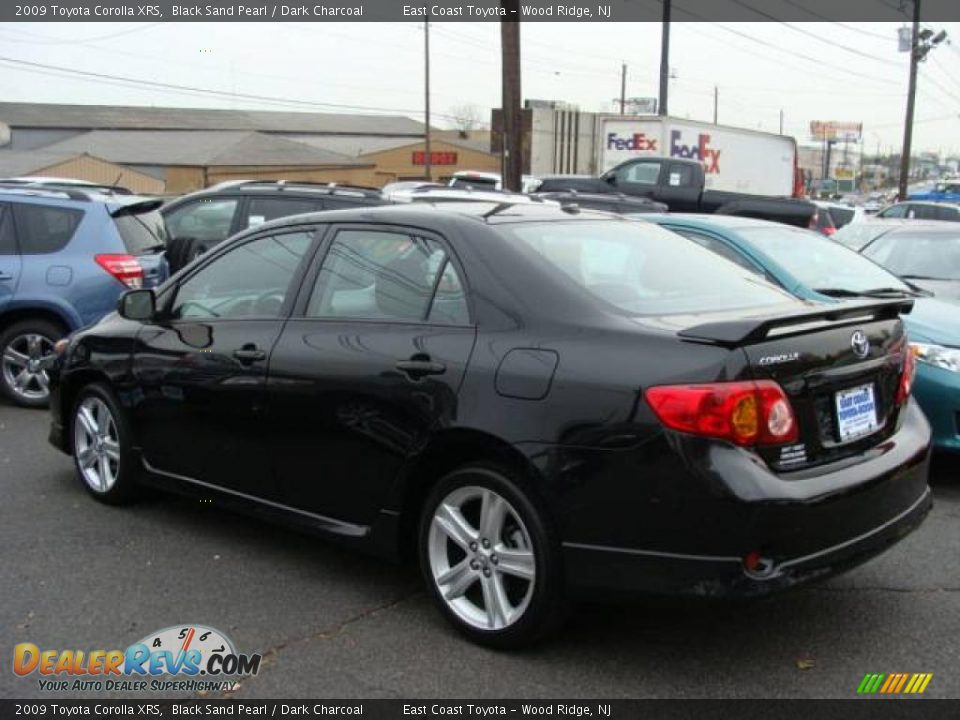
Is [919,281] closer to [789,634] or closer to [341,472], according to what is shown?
[789,634]

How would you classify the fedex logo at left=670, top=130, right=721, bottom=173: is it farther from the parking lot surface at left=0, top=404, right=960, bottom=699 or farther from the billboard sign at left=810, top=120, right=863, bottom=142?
the billboard sign at left=810, top=120, right=863, bottom=142

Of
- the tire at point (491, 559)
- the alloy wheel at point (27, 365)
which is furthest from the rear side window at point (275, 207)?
the tire at point (491, 559)

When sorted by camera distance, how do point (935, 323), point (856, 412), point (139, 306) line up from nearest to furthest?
point (856, 412) → point (139, 306) → point (935, 323)

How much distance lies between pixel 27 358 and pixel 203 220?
2870 millimetres

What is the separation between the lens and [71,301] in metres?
7.94

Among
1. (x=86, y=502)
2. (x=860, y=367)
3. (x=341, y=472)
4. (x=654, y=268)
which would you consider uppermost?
(x=654, y=268)

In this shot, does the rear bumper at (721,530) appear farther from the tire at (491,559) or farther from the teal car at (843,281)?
the teal car at (843,281)

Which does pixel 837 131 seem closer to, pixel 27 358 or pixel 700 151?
pixel 700 151

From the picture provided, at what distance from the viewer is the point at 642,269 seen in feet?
13.9
